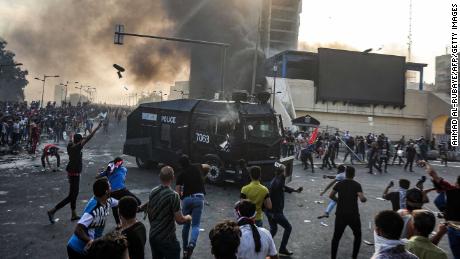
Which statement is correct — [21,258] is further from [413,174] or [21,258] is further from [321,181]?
[413,174]

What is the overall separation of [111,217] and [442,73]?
209 ft

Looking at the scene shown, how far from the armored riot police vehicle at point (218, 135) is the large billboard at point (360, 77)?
28.2 meters

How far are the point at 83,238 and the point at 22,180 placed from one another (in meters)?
10.0

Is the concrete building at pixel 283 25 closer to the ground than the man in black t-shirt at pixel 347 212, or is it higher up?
higher up

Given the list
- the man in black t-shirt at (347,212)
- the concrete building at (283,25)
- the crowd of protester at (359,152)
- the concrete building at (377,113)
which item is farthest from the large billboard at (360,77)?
the man in black t-shirt at (347,212)

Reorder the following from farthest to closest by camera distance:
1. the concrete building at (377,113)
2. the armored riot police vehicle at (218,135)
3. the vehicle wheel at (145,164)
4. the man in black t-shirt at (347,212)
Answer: the concrete building at (377,113) → the vehicle wheel at (145,164) → the armored riot police vehicle at (218,135) → the man in black t-shirt at (347,212)

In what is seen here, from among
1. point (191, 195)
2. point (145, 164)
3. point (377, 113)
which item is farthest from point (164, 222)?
point (377, 113)

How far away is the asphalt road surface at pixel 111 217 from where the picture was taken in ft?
21.0

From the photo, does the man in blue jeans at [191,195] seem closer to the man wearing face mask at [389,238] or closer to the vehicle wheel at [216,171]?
the man wearing face mask at [389,238]

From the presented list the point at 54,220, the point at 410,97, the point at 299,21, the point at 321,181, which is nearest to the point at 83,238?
the point at 54,220

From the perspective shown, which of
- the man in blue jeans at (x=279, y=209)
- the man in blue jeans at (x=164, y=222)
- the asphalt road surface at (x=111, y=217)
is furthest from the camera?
the asphalt road surface at (x=111, y=217)

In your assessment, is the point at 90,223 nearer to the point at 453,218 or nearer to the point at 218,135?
the point at 453,218

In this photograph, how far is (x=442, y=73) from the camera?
191ft

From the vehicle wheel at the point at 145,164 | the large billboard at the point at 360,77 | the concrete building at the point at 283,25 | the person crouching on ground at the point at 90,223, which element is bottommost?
the vehicle wheel at the point at 145,164
